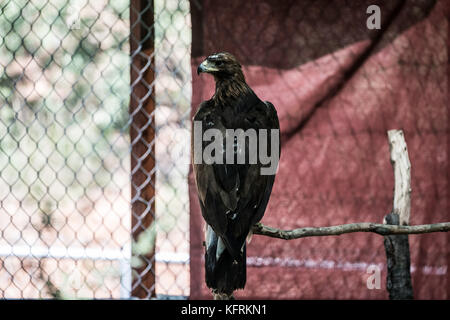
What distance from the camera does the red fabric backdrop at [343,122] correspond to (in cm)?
201

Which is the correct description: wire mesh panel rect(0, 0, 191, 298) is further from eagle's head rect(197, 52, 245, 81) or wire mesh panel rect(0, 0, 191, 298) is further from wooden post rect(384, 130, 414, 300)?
wooden post rect(384, 130, 414, 300)

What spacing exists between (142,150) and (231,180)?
0.94 m

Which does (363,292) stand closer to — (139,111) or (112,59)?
(139,111)

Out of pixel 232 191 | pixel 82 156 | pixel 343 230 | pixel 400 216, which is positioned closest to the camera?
pixel 232 191

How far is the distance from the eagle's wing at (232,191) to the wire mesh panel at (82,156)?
0.78 meters

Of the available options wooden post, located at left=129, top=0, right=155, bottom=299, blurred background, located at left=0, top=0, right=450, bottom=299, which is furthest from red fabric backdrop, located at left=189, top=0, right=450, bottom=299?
wooden post, located at left=129, top=0, right=155, bottom=299

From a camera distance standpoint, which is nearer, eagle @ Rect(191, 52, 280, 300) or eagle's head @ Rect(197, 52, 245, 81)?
eagle @ Rect(191, 52, 280, 300)

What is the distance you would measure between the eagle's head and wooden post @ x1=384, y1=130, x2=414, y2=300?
54cm

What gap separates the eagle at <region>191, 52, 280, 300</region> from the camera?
1237mm

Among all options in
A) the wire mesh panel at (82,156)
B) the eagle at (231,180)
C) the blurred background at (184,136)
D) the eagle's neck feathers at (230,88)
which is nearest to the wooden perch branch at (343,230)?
the eagle at (231,180)

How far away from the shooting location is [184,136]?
2.11 m

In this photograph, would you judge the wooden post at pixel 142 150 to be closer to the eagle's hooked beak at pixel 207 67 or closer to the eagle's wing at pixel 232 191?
the eagle's hooked beak at pixel 207 67

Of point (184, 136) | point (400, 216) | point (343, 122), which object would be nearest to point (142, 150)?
point (184, 136)

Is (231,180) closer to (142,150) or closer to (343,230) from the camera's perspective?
(343,230)
